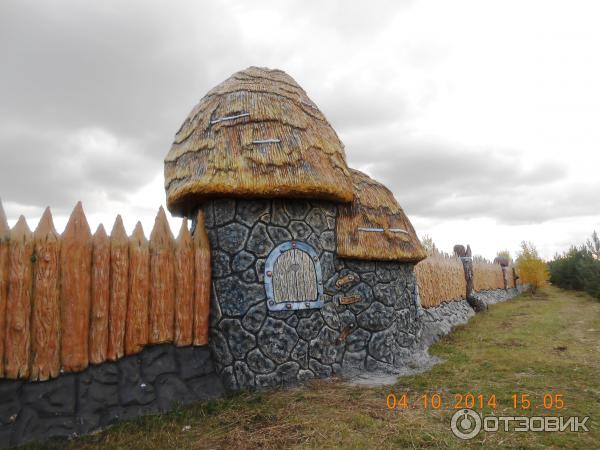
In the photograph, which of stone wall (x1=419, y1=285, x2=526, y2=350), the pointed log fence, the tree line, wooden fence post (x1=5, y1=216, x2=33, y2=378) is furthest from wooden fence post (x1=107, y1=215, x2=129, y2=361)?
the tree line

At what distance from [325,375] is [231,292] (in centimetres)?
169

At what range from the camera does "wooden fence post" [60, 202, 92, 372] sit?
159 inches

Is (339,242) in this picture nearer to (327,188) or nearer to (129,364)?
(327,188)

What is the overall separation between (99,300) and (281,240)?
2186mm

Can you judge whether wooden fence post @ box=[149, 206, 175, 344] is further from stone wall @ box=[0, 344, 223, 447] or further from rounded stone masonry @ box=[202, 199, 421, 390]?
rounded stone masonry @ box=[202, 199, 421, 390]

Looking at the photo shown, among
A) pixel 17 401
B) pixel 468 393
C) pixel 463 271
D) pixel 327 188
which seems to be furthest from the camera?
pixel 463 271

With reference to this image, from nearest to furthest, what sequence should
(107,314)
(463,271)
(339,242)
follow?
(107,314)
(339,242)
(463,271)

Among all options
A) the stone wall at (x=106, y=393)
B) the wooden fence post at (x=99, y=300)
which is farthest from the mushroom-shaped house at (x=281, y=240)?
the wooden fence post at (x=99, y=300)

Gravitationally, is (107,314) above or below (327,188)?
below

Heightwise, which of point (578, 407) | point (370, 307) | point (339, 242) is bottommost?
point (578, 407)

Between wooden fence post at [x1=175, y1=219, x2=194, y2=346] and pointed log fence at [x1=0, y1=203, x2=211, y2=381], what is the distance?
1 cm

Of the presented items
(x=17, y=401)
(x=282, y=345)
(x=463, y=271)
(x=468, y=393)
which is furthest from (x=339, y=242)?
(x=463, y=271)

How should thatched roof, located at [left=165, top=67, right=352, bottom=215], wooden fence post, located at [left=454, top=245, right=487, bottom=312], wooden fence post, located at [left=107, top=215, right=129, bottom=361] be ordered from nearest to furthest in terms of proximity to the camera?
1. wooden fence post, located at [left=107, top=215, right=129, bottom=361]
2. thatched roof, located at [left=165, top=67, right=352, bottom=215]
3. wooden fence post, located at [left=454, top=245, right=487, bottom=312]

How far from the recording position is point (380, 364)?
19.9ft
